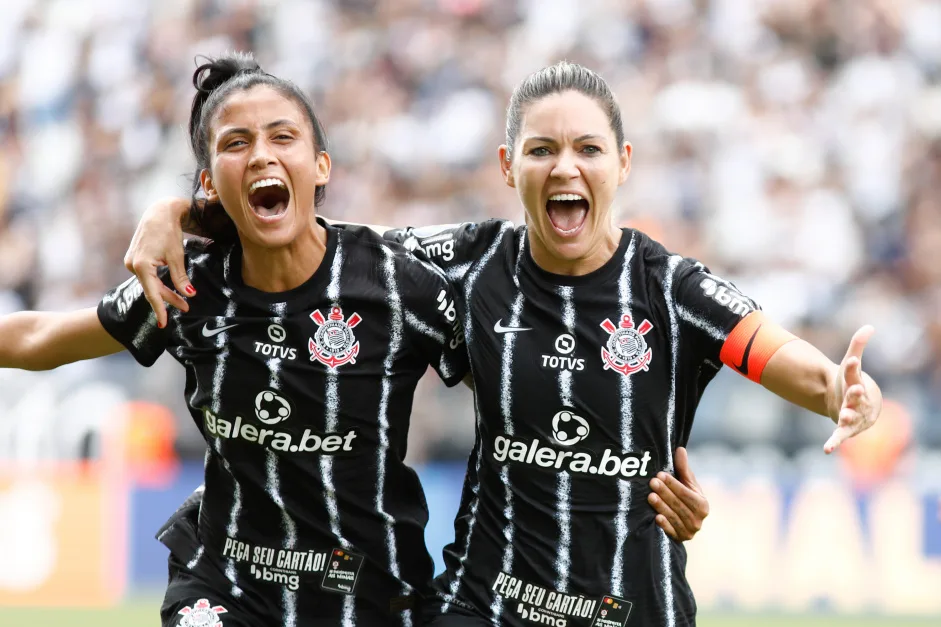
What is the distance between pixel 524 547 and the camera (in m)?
3.88

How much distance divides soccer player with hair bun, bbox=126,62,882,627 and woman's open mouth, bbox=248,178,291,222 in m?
0.34

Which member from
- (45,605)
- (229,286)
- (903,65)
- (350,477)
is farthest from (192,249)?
(903,65)

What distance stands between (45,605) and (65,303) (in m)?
2.85

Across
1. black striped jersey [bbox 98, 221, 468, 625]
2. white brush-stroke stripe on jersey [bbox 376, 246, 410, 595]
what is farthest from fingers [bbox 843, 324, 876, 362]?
white brush-stroke stripe on jersey [bbox 376, 246, 410, 595]

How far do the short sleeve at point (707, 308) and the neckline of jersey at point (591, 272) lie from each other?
0.18 meters

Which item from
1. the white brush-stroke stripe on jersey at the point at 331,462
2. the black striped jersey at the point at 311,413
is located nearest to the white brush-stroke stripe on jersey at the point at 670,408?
the black striped jersey at the point at 311,413

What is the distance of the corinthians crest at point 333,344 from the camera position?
407 centimetres

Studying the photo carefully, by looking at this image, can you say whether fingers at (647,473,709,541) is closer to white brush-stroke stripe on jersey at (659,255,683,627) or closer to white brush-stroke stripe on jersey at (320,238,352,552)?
white brush-stroke stripe on jersey at (659,255,683,627)

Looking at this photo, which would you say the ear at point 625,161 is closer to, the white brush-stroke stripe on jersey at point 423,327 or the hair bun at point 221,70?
the white brush-stroke stripe on jersey at point 423,327

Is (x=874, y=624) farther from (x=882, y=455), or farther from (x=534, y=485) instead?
(x=534, y=485)

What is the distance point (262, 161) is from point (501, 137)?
24.6ft

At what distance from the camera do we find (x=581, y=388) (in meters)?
3.90

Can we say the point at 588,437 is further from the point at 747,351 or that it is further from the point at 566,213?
the point at 566,213

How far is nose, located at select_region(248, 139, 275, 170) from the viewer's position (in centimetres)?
400
